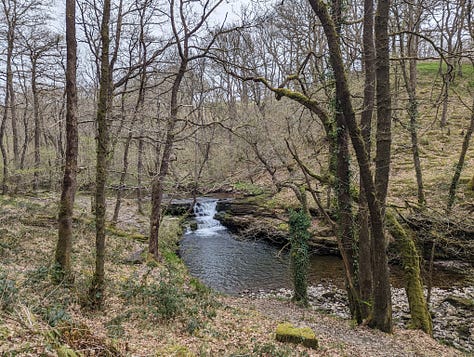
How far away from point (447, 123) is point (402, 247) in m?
16.7

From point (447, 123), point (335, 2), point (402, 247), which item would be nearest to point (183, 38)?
point (335, 2)

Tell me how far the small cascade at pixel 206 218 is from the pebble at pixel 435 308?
8030 millimetres

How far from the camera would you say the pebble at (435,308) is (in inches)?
332

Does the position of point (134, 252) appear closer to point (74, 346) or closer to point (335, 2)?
point (74, 346)

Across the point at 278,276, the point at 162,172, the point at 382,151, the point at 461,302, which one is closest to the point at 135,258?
the point at 162,172

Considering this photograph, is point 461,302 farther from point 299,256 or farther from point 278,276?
point 278,276

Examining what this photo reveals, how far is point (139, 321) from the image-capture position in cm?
600

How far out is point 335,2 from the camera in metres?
7.96

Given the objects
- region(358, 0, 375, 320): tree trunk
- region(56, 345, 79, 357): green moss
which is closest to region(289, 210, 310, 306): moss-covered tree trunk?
region(358, 0, 375, 320): tree trunk

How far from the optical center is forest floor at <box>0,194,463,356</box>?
3.54 meters

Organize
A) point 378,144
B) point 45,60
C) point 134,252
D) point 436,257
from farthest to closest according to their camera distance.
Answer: point 45,60
point 436,257
point 134,252
point 378,144

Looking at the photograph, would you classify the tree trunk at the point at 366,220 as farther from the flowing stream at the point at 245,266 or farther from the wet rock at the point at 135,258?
the wet rock at the point at 135,258

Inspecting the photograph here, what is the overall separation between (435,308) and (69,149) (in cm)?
1037

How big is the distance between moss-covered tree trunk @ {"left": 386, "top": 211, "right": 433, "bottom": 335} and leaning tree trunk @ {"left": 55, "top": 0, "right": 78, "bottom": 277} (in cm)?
743
